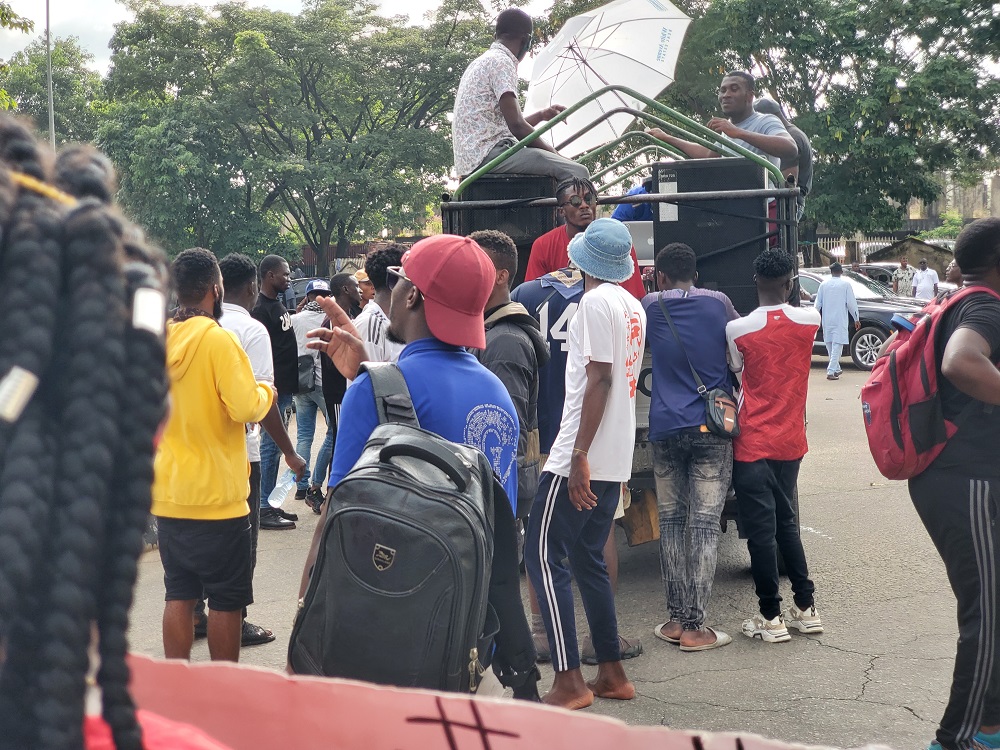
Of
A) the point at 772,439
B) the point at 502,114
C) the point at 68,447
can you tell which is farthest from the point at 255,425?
the point at 68,447

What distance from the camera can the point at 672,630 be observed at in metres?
5.20

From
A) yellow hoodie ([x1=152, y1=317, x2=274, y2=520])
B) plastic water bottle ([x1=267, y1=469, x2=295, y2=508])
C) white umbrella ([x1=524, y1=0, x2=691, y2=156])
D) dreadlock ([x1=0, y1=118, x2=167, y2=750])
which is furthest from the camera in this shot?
white umbrella ([x1=524, y1=0, x2=691, y2=156])

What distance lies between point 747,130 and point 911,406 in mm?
4219

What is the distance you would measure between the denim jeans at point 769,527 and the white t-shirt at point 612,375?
3.24 feet

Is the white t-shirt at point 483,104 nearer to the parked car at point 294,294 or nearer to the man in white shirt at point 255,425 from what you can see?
the man in white shirt at point 255,425

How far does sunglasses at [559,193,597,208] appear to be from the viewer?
19.2 feet

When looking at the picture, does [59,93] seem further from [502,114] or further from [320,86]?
[502,114]

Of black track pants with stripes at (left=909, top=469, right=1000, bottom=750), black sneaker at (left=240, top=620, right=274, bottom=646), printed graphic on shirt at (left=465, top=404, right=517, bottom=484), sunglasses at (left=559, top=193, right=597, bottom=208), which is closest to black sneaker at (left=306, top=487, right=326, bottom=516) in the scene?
black sneaker at (left=240, top=620, right=274, bottom=646)

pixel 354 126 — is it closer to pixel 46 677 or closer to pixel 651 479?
pixel 651 479

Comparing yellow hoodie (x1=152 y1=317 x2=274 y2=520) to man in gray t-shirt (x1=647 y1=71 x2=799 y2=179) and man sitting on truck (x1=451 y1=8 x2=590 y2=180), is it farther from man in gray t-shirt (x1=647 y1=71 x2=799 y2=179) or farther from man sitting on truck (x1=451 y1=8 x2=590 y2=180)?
man in gray t-shirt (x1=647 y1=71 x2=799 y2=179)

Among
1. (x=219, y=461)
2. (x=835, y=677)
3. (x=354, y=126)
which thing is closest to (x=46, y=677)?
(x=219, y=461)

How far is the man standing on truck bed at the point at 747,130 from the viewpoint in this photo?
7078mm

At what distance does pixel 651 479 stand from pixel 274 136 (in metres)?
29.8

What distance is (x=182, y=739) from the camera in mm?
1019
